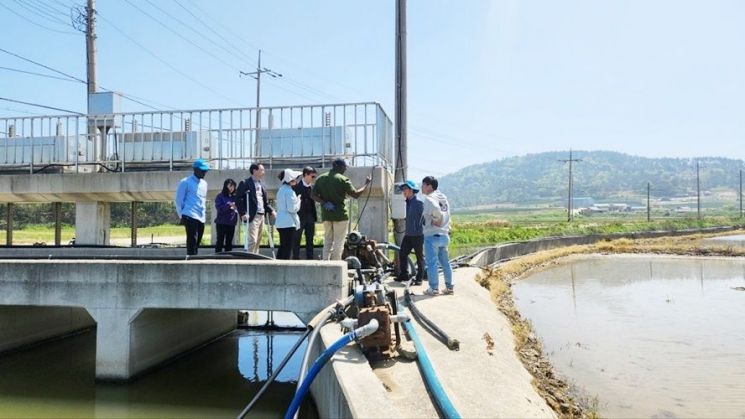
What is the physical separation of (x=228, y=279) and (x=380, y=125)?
5.16 metres

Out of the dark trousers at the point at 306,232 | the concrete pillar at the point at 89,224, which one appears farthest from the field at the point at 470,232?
the dark trousers at the point at 306,232

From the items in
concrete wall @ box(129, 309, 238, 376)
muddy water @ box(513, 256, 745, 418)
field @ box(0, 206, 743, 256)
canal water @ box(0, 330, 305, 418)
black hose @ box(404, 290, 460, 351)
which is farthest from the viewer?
field @ box(0, 206, 743, 256)

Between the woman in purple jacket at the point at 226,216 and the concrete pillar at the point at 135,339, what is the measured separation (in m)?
1.48

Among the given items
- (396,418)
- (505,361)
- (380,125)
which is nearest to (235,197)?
(380,125)

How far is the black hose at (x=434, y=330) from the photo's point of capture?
252 inches

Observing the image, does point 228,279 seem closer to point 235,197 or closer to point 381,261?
point 235,197

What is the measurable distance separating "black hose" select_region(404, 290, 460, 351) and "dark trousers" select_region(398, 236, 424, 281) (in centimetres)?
131

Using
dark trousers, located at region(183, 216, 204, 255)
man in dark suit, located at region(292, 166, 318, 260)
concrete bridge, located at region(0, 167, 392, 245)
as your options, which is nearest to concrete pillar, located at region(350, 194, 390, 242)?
concrete bridge, located at region(0, 167, 392, 245)

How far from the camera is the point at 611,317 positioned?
13.8 m

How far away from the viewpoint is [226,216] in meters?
9.61

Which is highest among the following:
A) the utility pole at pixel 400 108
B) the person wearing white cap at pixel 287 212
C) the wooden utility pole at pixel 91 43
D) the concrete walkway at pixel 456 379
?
the wooden utility pole at pixel 91 43

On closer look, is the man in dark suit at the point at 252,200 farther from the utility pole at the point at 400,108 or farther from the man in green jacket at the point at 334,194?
the utility pole at the point at 400,108

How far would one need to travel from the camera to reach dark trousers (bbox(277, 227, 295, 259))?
900 centimetres

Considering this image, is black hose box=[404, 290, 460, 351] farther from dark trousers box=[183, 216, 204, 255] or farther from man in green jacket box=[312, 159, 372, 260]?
dark trousers box=[183, 216, 204, 255]
